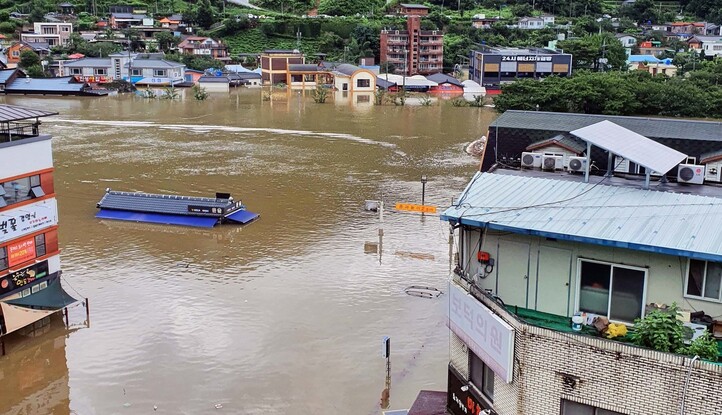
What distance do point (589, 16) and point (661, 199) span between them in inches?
2800

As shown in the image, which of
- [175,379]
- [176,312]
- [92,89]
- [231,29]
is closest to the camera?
[175,379]

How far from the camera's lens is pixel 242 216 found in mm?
18156

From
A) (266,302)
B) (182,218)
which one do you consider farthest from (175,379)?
(182,218)

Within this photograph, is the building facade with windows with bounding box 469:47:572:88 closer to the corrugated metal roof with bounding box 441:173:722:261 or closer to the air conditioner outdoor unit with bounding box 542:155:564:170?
the air conditioner outdoor unit with bounding box 542:155:564:170

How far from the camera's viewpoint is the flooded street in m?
10.1

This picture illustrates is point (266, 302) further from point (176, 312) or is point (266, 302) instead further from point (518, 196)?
point (518, 196)

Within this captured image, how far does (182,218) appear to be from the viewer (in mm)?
18125

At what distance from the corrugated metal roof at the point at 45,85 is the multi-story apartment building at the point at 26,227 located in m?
36.4

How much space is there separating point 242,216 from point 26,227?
23.4 feet

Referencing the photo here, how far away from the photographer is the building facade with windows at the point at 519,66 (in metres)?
48.5

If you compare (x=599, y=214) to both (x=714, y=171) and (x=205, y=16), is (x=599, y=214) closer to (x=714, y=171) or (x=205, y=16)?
(x=714, y=171)

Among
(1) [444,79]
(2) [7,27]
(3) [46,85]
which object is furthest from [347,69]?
(2) [7,27]

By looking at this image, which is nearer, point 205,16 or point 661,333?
point 661,333

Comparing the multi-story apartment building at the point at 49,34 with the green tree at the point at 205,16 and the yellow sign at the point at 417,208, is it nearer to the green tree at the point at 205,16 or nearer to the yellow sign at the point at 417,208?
the green tree at the point at 205,16
